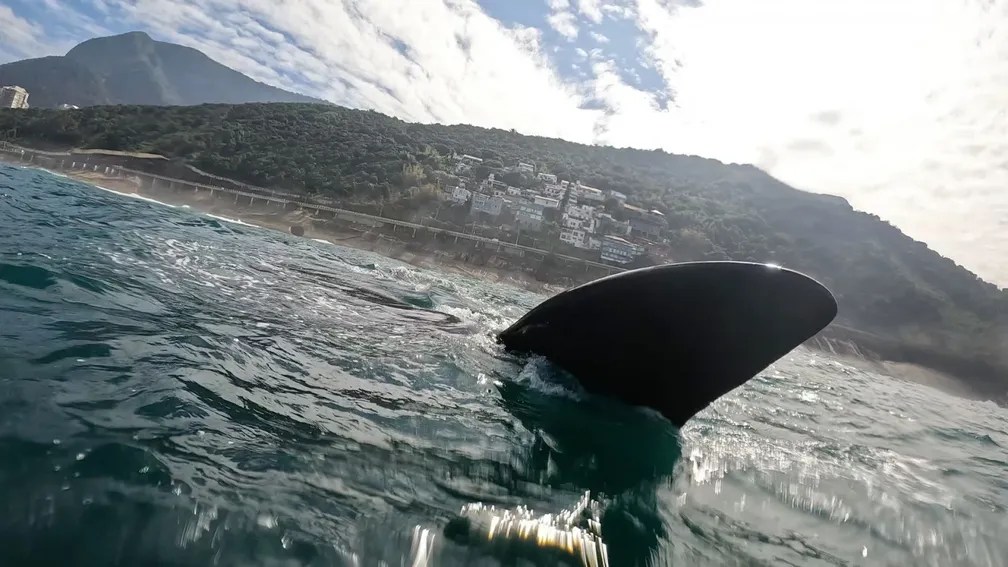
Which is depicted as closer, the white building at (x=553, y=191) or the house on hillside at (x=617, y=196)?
the white building at (x=553, y=191)

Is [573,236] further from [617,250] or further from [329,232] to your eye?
[329,232]

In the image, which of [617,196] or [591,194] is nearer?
[617,196]

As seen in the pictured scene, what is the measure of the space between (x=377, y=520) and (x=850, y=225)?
477 feet

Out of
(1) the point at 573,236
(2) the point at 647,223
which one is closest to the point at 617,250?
(1) the point at 573,236

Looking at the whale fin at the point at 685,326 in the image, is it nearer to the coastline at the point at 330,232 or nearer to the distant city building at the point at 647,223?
the coastline at the point at 330,232

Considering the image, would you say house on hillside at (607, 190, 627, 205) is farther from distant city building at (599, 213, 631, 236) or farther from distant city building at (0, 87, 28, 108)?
distant city building at (0, 87, 28, 108)

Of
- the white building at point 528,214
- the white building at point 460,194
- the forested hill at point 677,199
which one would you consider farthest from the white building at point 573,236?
the white building at point 460,194

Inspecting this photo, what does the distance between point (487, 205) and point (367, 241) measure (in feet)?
98.5

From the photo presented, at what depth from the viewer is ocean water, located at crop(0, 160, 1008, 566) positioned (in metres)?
2.18

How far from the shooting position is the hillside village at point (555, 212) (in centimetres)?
7612

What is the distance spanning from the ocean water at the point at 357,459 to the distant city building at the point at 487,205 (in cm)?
7458

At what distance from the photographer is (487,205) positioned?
269ft

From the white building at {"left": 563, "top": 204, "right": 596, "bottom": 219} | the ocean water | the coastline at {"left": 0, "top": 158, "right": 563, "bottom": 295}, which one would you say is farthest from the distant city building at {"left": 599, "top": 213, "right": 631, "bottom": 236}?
the ocean water

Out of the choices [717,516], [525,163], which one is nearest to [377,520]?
[717,516]
